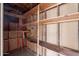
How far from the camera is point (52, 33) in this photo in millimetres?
1854

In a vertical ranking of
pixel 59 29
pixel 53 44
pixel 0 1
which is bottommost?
pixel 53 44

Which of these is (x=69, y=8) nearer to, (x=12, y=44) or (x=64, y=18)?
(x=64, y=18)

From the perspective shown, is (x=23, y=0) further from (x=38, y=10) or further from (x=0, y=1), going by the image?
(x=38, y=10)

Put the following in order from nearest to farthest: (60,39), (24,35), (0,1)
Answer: (0,1) < (60,39) < (24,35)

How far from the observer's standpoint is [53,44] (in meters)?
1.82

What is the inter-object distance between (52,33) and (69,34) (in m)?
0.46

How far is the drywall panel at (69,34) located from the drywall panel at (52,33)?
141 mm

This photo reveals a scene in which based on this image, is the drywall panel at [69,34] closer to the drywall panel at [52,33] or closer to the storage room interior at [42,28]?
the storage room interior at [42,28]

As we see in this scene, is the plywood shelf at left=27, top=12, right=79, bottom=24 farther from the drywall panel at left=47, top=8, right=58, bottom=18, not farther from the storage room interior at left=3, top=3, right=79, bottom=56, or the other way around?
the drywall panel at left=47, top=8, right=58, bottom=18

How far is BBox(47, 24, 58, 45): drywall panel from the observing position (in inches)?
69.7

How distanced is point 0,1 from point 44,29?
1.29 metres

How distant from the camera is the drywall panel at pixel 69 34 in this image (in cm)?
135

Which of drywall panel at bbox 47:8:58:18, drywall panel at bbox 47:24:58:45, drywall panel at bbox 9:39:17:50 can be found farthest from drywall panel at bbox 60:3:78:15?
drywall panel at bbox 9:39:17:50

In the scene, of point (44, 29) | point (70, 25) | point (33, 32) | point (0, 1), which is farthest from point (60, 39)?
point (0, 1)
